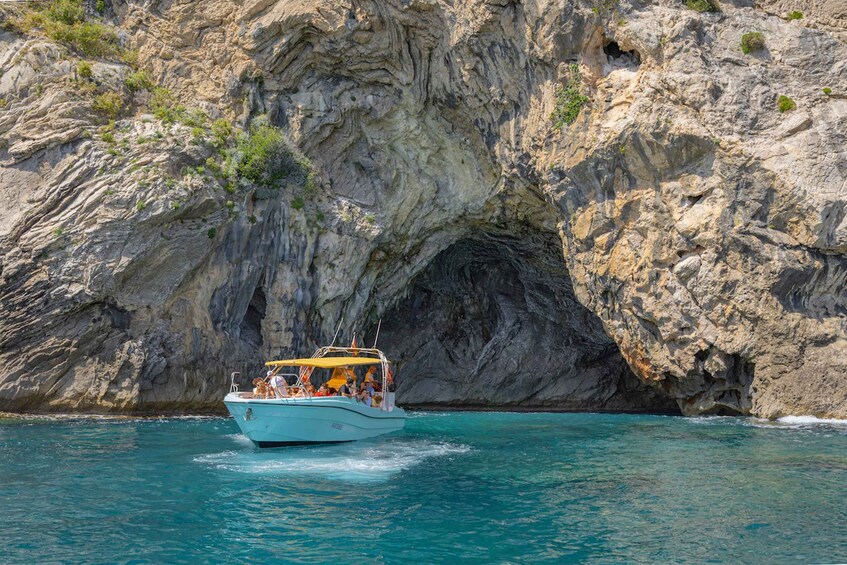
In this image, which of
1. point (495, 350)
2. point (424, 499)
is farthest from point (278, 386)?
point (495, 350)

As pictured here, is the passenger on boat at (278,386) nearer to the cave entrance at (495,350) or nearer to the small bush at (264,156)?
the small bush at (264,156)

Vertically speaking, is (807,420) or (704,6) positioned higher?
(704,6)

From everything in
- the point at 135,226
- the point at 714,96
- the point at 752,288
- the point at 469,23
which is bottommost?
the point at 752,288

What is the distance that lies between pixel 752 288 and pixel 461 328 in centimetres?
1731

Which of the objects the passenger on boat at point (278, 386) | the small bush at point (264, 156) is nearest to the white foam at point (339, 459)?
the passenger on boat at point (278, 386)

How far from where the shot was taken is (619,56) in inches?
1128

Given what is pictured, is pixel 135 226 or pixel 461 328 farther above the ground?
pixel 135 226

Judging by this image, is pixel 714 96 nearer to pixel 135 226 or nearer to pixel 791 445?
pixel 791 445

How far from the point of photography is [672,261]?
26.8 metres

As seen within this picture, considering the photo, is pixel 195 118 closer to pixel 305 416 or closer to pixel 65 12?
pixel 65 12

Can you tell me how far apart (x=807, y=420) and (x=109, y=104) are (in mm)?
26571

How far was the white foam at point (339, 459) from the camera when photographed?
1551 centimetres

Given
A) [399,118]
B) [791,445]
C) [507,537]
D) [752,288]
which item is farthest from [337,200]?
[507,537]

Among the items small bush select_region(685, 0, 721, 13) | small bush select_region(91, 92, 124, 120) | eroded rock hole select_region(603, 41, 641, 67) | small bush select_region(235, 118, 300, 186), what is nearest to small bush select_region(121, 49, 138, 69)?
small bush select_region(91, 92, 124, 120)
